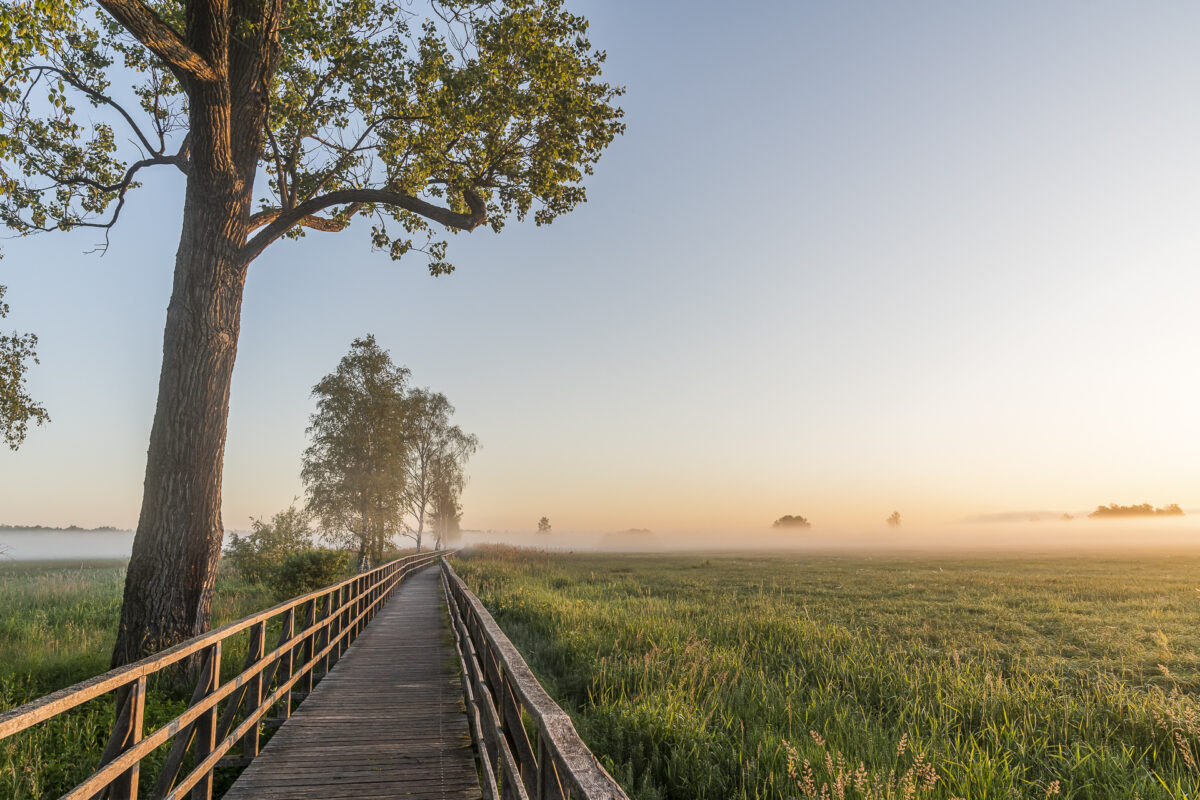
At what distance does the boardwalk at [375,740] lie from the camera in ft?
14.3

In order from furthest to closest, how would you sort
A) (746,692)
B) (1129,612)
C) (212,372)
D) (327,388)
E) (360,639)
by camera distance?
(327,388), (1129,612), (360,639), (212,372), (746,692)

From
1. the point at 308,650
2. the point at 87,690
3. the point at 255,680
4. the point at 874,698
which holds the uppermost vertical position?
the point at 87,690

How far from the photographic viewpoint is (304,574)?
47.4 ft

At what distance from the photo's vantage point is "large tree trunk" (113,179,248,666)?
7.04m

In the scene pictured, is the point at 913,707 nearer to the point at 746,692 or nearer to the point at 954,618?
the point at 746,692

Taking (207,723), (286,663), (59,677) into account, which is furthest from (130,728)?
(59,677)

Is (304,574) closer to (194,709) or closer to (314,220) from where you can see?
(314,220)

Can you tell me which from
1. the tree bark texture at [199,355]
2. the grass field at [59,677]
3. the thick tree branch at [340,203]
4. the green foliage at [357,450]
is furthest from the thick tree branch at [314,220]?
the green foliage at [357,450]

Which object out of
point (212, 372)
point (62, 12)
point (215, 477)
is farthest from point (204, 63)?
point (215, 477)

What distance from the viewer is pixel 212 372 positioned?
24.9 feet

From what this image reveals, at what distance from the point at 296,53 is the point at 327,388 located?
72.6ft

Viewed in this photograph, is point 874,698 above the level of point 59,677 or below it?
below

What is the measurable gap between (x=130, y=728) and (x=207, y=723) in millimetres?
1430

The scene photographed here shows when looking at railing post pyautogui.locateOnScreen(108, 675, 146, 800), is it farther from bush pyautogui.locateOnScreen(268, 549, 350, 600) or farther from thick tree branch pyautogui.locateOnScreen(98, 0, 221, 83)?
bush pyautogui.locateOnScreen(268, 549, 350, 600)
